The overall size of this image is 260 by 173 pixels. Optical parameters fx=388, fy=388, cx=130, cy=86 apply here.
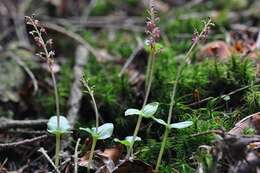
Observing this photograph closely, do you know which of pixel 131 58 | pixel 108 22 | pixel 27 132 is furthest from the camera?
pixel 108 22

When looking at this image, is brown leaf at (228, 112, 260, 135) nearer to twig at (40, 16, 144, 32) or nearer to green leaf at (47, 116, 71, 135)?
green leaf at (47, 116, 71, 135)

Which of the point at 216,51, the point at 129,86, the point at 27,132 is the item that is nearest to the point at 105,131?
the point at 27,132

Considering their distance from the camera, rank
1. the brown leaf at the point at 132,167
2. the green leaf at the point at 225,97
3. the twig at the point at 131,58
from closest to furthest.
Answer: the brown leaf at the point at 132,167 → the green leaf at the point at 225,97 → the twig at the point at 131,58

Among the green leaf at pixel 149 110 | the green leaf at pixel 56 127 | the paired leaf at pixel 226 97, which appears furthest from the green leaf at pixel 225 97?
the green leaf at pixel 56 127

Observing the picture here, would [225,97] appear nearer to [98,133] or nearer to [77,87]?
[98,133]

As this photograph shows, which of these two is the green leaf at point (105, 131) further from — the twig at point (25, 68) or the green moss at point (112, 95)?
the twig at point (25, 68)

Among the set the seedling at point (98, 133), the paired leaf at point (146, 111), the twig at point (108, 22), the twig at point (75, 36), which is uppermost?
the twig at point (108, 22)

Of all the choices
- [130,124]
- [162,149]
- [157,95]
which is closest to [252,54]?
[157,95]

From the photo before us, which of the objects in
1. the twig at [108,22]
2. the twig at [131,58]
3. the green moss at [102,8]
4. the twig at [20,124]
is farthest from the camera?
the green moss at [102,8]

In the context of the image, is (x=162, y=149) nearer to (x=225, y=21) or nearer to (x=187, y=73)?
(x=187, y=73)
